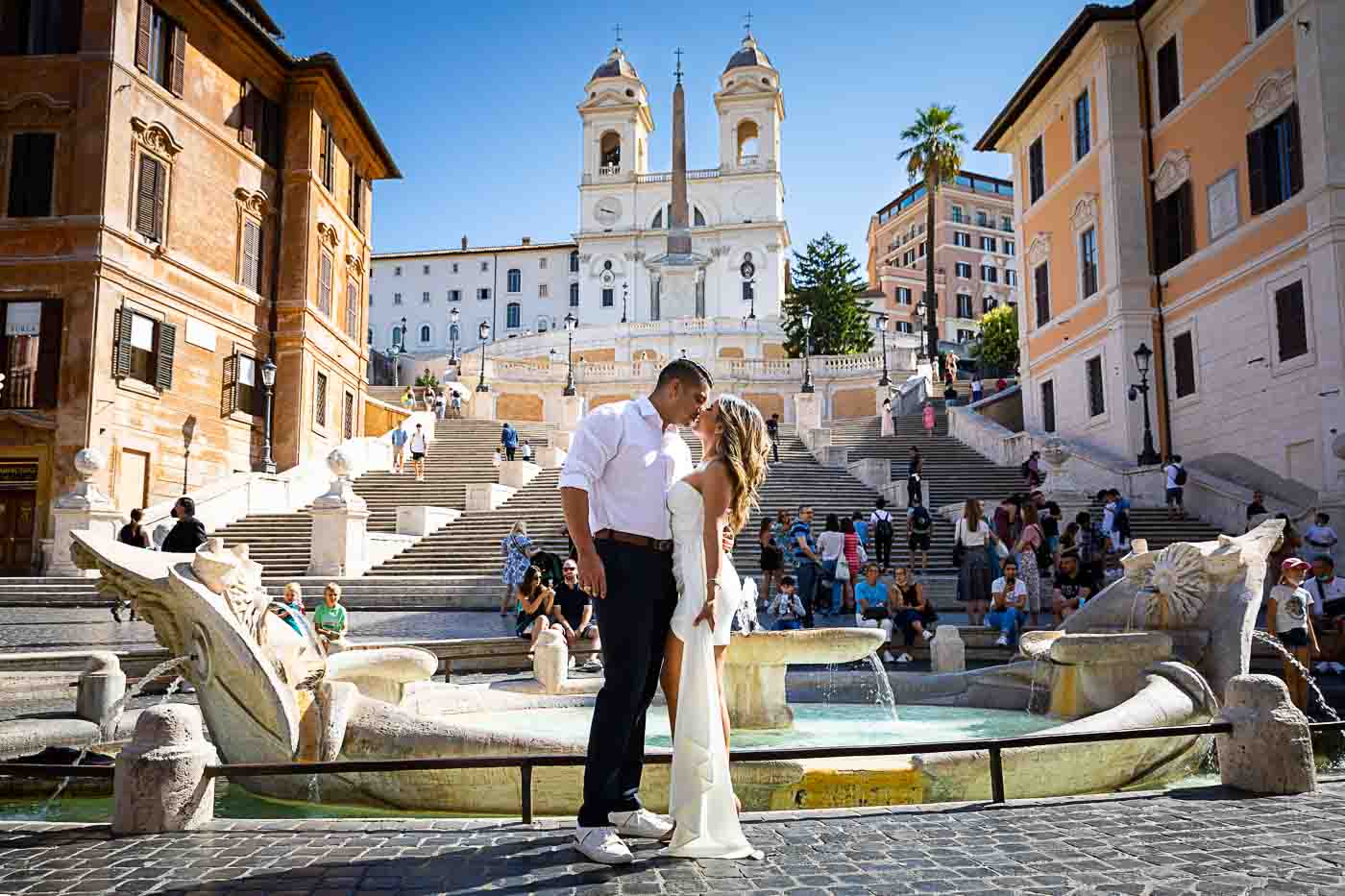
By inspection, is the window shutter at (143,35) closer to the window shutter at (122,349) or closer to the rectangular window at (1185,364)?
the window shutter at (122,349)

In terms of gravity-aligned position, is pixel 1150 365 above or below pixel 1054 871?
above

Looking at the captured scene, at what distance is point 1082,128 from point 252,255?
23.8m

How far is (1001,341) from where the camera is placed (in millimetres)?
54031

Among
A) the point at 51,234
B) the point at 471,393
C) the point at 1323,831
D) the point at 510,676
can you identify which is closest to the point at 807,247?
the point at 471,393

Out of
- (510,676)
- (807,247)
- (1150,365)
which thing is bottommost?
(510,676)

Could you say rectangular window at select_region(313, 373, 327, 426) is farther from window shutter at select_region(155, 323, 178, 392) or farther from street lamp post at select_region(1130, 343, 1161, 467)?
street lamp post at select_region(1130, 343, 1161, 467)

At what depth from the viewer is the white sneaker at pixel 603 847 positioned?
3691mm

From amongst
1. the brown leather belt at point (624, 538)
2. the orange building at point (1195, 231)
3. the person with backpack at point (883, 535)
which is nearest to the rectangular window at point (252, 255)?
the person with backpack at point (883, 535)

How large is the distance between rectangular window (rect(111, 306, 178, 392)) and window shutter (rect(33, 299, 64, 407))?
118 cm

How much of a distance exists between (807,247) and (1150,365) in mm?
41272

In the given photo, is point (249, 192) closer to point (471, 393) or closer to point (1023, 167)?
point (471, 393)

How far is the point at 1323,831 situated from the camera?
13.6 ft

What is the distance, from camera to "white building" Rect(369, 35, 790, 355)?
82.0m

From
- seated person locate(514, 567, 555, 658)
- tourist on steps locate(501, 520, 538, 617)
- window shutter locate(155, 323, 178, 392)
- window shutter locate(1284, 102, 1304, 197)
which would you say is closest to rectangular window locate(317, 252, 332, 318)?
window shutter locate(155, 323, 178, 392)
